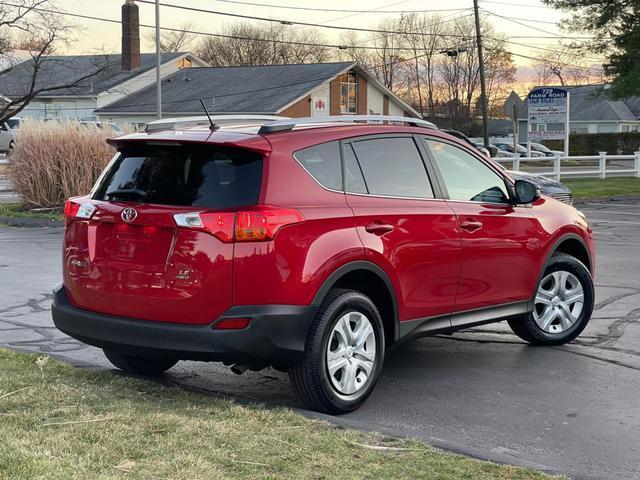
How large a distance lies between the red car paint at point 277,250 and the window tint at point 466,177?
0.37 ft

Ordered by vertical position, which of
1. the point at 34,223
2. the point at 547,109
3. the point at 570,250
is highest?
the point at 547,109

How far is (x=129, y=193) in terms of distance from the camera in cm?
582

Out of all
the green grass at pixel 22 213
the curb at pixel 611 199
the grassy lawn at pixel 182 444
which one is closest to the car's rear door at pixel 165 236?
the grassy lawn at pixel 182 444

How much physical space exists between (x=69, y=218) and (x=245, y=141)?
1358 mm

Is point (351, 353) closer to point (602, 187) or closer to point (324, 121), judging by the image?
point (324, 121)

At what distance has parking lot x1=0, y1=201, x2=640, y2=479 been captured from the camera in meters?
5.19

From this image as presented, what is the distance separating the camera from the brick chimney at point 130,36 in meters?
62.2

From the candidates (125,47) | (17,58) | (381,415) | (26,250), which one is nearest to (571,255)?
(381,415)

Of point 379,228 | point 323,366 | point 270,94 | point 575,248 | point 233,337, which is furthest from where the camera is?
point 270,94

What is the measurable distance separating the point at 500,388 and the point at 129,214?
2.77m

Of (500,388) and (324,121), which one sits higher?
(324,121)

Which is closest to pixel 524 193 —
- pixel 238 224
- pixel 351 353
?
pixel 351 353

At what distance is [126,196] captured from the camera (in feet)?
19.1

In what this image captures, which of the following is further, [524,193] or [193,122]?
[524,193]
